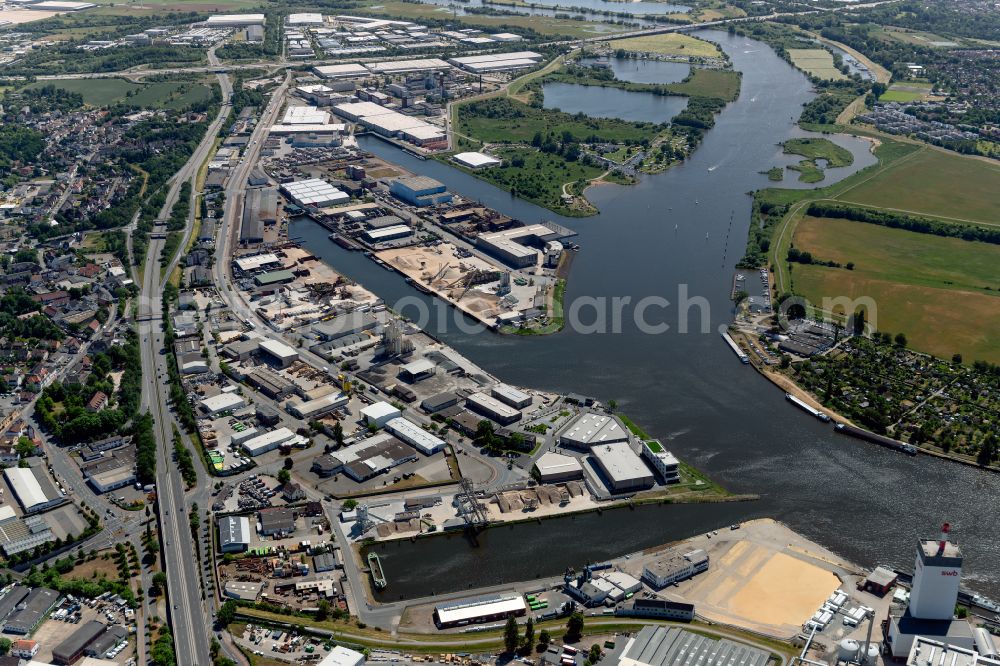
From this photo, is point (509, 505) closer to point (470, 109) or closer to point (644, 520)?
point (644, 520)

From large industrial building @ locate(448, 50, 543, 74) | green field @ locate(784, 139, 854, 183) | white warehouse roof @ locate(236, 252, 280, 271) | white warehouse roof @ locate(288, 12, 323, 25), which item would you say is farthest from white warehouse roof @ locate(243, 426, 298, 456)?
white warehouse roof @ locate(288, 12, 323, 25)

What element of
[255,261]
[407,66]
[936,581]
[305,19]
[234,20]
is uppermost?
[305,19]

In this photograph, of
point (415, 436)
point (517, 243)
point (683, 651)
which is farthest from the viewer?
point (517, 243)

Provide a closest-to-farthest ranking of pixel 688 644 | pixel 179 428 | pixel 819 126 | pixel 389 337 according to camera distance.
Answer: pixel 688 644 < pixel 179 428 < pixel 389 337 < pixel 819 126

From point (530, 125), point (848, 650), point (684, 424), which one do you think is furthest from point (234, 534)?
point (530, 125)

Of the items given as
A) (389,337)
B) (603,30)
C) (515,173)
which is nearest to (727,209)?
(515,173)

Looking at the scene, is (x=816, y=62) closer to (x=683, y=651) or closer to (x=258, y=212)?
(x=258, y=212)
